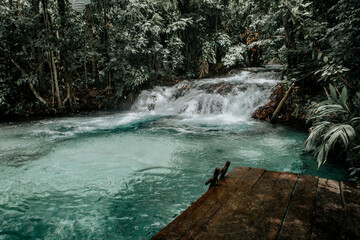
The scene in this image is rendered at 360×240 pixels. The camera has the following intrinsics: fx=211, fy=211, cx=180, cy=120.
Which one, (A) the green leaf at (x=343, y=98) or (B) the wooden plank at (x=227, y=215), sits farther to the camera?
(A) the green leaf at (x=343, y=98)

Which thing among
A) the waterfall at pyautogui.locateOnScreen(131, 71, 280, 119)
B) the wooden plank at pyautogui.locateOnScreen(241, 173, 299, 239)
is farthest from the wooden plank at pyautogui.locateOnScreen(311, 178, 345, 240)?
the waterfall at pyautogui.locateOnScreen(131, 71, 280, 119)

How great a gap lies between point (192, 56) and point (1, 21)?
10.4 meters

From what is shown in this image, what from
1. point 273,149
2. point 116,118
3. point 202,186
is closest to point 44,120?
point 116,118

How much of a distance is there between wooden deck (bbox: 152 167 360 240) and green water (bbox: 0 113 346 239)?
1020 millimetres

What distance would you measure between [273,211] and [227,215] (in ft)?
1.36

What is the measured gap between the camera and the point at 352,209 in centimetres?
186

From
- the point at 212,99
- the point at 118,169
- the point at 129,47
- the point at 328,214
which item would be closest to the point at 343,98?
the point at 328,214

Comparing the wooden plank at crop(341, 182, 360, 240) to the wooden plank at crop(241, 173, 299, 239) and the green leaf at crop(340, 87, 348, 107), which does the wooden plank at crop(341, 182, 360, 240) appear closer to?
the wooden plank at crop(241, 173, 299, 239)

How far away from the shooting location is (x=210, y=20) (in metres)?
15.0

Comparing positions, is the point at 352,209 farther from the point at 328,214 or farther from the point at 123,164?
the point at 123,164

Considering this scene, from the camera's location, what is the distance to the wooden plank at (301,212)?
1.57 metres

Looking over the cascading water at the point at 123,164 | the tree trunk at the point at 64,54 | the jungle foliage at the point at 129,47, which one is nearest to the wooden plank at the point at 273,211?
the cascading water at the point at 123,164

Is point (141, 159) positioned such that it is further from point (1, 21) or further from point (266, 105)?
point (1, 21)

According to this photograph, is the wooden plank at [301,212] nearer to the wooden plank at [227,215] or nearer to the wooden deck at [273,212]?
the wooden deck at [273,212]
